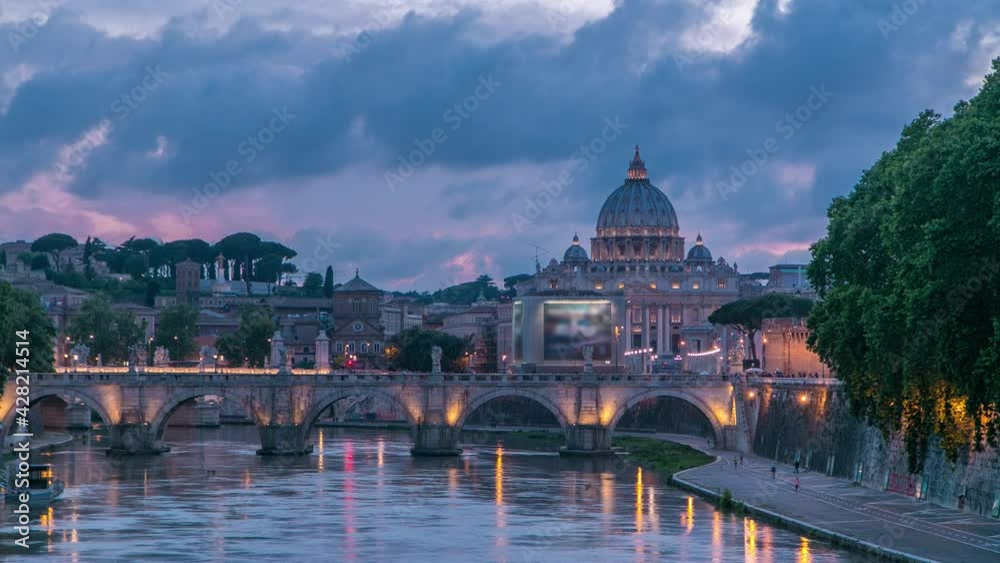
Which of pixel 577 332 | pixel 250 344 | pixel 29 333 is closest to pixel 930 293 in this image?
pixel 29 333

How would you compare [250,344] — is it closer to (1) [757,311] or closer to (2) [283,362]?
(1) [757,311]

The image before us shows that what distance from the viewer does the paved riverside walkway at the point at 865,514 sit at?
5550 cm

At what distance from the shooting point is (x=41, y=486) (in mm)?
76250

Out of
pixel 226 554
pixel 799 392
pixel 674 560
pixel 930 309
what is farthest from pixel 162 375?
pixel 930 309

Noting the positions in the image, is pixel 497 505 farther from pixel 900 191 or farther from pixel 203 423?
pixel 203 423

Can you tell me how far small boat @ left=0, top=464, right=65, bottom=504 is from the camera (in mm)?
74875

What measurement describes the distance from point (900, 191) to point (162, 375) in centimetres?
6001

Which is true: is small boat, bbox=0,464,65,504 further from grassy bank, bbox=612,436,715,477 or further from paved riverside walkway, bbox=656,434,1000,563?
grassy bank, bbox=612,436,715,477

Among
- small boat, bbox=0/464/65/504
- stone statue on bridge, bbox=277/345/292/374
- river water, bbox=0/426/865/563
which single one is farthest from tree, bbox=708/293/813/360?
small boat, bbox=0/464/65/504

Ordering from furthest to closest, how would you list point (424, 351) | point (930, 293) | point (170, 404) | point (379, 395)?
point (424, 351)
point (379, 395)
point (170, 404)
point (930, 293)

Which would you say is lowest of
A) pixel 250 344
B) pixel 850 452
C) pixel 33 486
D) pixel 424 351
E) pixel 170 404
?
pixel 33 486

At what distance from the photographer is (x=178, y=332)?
594 ft

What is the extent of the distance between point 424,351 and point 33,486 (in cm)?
10407

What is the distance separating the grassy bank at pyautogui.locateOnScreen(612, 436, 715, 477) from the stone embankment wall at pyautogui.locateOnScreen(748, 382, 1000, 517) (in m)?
3.94
